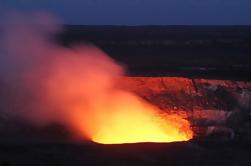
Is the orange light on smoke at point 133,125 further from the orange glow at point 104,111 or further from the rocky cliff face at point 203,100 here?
the rocky cliff face at point 203,100

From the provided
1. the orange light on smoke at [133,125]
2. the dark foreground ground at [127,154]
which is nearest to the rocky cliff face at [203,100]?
the orange light on smoke at [133,125]

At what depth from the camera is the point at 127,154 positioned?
41.3ft

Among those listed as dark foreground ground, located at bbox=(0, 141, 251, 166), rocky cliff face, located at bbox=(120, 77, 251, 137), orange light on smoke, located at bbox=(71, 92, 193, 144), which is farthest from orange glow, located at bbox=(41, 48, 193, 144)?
dark foreground ground, located at bbox=(0, 141, 251, 166)

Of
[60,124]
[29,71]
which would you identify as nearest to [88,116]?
[60,124]

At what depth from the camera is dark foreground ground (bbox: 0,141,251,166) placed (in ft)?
40.2

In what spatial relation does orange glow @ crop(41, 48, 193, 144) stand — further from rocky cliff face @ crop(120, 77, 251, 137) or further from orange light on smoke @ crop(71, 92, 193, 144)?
rocky cliff face @ crop(120, 77, 251, 137)

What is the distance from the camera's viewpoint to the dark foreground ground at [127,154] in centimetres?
1226

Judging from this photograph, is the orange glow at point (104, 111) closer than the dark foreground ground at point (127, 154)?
No

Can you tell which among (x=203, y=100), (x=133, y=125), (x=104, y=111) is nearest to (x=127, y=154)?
(x=133, y=125)

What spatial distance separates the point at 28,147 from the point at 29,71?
9.71 meters

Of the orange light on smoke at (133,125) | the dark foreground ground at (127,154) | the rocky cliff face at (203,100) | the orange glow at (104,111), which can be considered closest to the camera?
the dark foreground ground at (127,154)

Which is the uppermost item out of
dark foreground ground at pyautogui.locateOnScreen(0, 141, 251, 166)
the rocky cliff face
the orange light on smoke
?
the rocky cliff face

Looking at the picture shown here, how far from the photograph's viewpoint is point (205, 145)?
13477mm

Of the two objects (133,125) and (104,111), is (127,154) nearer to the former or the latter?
(133,125)
